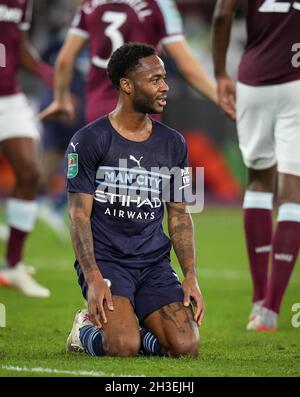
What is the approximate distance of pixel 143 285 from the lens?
232 inches

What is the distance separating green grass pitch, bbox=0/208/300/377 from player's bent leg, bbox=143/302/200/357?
10 centimetres

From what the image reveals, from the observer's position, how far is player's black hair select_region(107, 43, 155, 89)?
5.78 meters

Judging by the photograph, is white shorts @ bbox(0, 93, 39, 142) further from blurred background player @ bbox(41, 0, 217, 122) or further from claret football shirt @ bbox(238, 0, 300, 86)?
claret football shirt @ bbox(238, 0, 300, 86)

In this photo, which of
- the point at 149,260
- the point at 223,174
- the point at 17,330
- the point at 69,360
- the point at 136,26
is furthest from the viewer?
the point at 223,174

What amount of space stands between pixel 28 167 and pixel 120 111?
8.38 ft

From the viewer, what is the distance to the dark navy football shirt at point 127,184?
5.75 meters

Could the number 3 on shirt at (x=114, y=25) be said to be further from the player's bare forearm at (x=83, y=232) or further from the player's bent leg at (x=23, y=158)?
the player's bare forearm at (x=83, y=232)

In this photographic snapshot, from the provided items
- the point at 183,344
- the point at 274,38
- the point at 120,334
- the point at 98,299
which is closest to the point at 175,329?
the point at 183,344

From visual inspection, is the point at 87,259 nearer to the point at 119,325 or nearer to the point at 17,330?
the point at 119,325

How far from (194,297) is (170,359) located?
34 centimetres

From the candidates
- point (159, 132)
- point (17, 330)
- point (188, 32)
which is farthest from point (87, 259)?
point (188, 32)

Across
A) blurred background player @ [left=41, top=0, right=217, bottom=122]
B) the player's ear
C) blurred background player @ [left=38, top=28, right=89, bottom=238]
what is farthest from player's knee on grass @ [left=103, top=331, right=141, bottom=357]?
blurred background player @ [left=38, top=28, right=89, bottom=238]

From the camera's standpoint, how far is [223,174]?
17516 mm

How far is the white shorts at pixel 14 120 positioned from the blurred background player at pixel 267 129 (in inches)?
70.6
